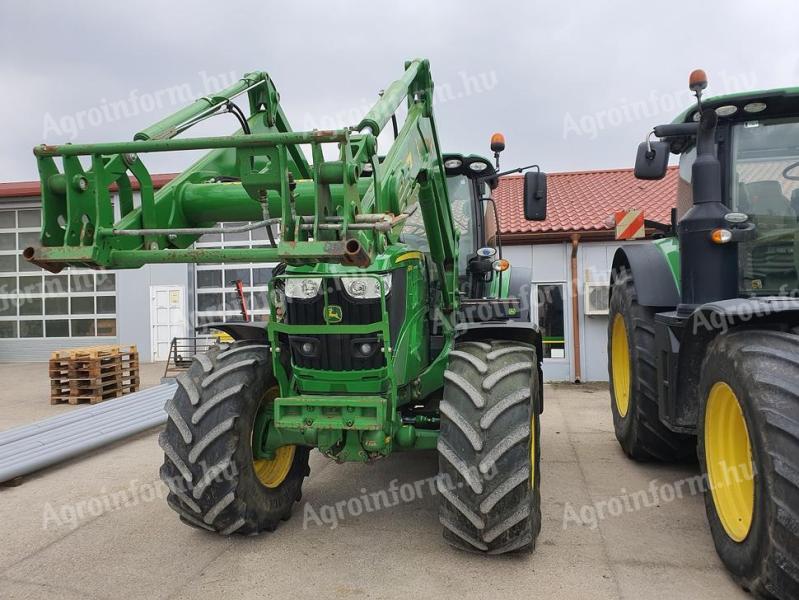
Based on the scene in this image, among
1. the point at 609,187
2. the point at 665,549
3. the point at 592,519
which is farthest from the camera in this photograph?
the point at 609,187

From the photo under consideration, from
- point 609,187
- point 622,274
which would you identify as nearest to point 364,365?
point 622,274

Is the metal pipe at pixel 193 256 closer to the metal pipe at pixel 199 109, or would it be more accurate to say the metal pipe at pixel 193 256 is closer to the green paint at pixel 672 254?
the metal pipe at pixel 199 109

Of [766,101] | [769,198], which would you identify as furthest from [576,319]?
[766,101]

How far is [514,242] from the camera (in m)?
10.4

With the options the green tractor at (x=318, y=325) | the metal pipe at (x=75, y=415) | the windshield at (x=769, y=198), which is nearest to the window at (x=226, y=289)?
the metal pipe at (x=75, y=415)

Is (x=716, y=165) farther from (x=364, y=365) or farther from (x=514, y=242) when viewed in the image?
(x=514, y=242)

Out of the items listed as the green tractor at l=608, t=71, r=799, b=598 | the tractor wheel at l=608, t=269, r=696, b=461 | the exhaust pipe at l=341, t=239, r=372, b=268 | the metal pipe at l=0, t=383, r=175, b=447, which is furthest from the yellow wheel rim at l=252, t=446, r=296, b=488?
the metal pipe at l=0, t=383, r=175, b=447

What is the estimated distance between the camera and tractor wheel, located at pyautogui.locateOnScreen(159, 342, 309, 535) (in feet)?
11.1

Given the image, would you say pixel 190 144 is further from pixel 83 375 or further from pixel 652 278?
pixel 83 375

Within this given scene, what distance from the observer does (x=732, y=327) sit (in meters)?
2.97

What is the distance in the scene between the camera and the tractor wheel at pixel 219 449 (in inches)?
134

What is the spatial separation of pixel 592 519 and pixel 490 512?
3.68 ft

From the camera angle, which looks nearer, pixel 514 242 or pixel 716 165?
pixel 716 165

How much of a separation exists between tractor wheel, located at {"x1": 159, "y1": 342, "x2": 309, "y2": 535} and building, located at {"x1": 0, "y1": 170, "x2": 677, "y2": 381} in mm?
7439
